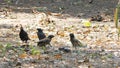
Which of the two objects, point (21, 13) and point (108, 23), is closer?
point (108, 23)

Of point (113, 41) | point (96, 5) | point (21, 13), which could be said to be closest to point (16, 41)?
point (113, 41)

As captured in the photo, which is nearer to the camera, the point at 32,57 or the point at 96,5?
the point at 32,57

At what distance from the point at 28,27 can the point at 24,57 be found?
21.3ft

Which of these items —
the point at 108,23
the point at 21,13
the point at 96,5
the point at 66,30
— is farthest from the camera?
the point at 96,5

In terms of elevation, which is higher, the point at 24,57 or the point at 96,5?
the point at 24,57

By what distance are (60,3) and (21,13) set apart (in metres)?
4.27

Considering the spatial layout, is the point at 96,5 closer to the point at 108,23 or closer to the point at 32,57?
the point at 108,23

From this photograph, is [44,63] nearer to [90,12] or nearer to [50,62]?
[50,62]

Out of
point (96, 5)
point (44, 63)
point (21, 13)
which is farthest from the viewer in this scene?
point (96, 5)

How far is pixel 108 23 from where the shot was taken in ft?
59.1

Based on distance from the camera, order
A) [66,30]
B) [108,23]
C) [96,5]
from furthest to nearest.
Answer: [96,5], [108,23], [66,30]

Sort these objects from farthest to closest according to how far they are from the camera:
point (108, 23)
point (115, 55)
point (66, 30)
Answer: point (108, 23), point (66, 30), point (115, 55)

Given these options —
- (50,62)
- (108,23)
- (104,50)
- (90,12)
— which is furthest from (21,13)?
(50,62)

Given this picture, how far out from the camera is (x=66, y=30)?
51.4 feet
